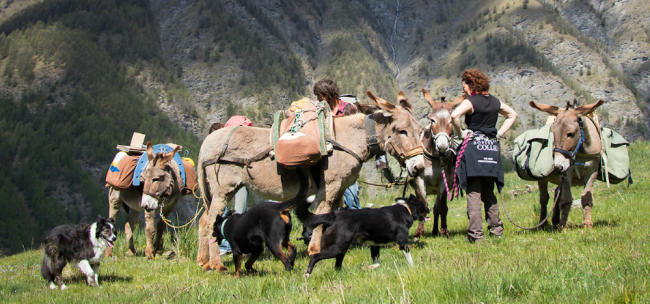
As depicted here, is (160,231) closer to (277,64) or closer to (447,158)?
(447,158)

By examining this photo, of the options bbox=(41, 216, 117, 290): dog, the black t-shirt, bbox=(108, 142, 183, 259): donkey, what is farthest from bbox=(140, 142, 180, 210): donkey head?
the black t-shirt

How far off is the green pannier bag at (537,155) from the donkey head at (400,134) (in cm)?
201

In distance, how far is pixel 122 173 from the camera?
898cm

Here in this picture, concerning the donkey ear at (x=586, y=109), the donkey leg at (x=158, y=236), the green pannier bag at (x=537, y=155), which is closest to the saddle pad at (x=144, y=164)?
the donkey leg at (x=158, y=236)

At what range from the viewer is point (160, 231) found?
9266 mm

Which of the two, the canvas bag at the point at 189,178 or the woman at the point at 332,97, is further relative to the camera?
the canvas bag at the point at 189,178

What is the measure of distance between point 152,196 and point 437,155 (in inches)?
192

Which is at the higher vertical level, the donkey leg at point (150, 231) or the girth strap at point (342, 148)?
the girth strap at point (342, 148)

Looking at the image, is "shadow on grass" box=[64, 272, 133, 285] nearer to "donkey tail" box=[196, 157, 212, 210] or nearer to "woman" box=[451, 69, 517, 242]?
"donkey tail" box=[196, 157, 212, 210]

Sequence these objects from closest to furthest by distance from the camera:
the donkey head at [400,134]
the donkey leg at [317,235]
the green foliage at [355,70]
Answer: the donkey leg at [317,235], the donkey head at [400,134], the green foliage at [355,70]

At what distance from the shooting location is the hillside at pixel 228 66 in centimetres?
8675

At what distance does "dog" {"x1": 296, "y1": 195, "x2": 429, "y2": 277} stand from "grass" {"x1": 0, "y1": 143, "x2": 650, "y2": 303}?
198 millimetres

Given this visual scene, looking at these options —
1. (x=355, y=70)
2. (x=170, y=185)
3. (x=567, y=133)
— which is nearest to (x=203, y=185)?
(x=170, y=185)

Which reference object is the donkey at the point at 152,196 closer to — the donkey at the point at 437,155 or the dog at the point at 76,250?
the dog at the point at 76,250
